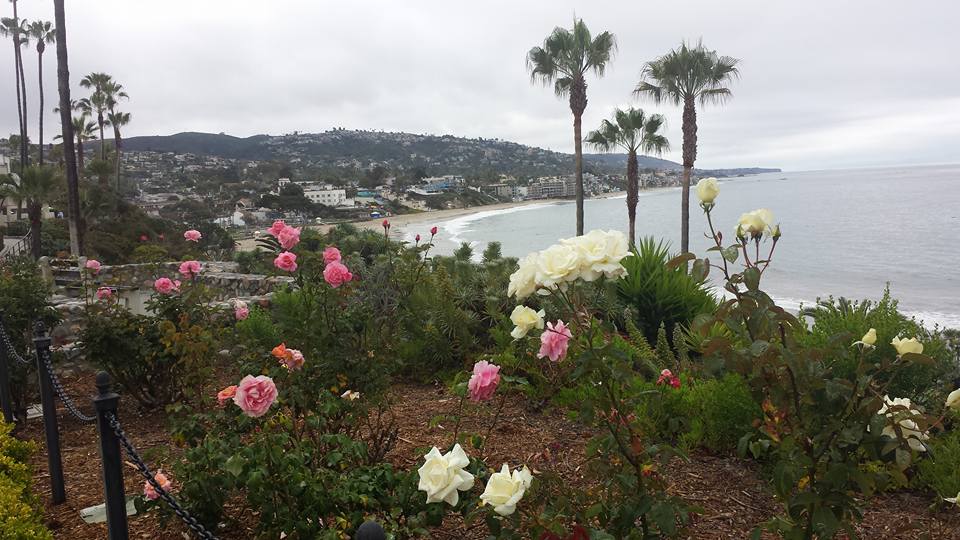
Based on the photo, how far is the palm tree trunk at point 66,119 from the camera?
13.2 meters

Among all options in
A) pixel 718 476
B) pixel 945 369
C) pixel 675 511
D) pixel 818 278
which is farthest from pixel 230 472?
pixel 818 278

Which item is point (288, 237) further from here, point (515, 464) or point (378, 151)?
point (378, 151)

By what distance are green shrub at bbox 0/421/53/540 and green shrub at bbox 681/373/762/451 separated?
2875mm

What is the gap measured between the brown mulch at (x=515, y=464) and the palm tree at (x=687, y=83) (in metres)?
19.3

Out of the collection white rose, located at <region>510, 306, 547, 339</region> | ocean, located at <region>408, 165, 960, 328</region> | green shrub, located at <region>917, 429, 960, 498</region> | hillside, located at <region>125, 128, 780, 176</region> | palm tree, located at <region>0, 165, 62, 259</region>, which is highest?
hillside, located at <region>125, 128, 780, 176</region>

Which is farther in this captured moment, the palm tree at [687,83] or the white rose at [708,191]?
the palm tree at [687,83]

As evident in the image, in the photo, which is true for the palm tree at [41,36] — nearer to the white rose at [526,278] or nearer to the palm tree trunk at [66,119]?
the palm tree trunk at [66,119]

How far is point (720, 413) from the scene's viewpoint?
347cm

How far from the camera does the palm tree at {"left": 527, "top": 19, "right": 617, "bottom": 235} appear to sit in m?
23.3

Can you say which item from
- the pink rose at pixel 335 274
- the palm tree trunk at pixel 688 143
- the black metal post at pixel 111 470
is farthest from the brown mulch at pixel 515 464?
the palm tree trunk at pixel 688 143

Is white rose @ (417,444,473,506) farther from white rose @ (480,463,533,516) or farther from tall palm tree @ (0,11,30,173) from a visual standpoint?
tall palm tree @ (0,11,30,173)

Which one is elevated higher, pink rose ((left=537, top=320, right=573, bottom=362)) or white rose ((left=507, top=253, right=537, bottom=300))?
white rose ((left=507, top=253, right=537, bottom=300))

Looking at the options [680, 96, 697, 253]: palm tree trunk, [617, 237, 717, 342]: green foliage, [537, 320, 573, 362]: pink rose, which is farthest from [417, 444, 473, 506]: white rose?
[680, 96, 697, 253]: palm tree trunk

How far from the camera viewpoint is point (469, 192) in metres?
90.8
